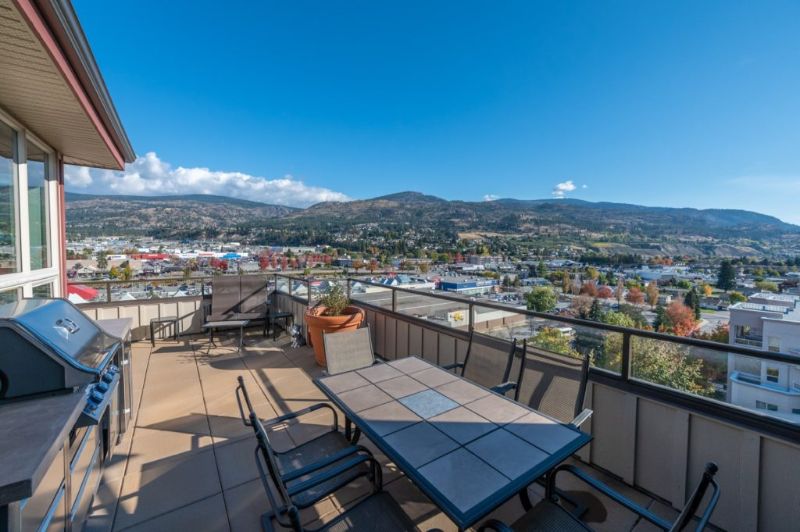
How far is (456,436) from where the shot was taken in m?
1.61

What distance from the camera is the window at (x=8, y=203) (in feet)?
9.32

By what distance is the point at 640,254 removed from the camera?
699 inches

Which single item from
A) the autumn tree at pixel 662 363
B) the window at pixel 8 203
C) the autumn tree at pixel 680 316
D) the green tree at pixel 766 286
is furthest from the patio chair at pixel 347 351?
the green tree at pixel 766 286

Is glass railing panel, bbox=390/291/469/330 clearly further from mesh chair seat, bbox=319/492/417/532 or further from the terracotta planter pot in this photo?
mesh chair seat, bbox=319/492/417/532

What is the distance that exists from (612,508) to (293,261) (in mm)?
8754

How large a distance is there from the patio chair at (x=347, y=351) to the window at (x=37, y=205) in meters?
3.24

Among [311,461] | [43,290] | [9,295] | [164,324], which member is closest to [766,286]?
[311,461]

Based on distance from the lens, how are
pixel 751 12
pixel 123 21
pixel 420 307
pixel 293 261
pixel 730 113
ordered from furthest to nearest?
pixel 730 113 < pixel 293 261 < pixel 123 21 < pixel 751 12 < pixel 420 307

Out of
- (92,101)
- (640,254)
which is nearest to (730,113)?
(640,254)

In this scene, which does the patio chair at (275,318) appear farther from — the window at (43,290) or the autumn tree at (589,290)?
the autumn tree at (589,290)

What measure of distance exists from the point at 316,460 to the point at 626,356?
2.10 m

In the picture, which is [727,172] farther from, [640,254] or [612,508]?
[612,508]

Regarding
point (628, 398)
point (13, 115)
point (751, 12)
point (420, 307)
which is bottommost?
point (628, 398)

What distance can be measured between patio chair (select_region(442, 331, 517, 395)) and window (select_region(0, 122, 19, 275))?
3.99 m
